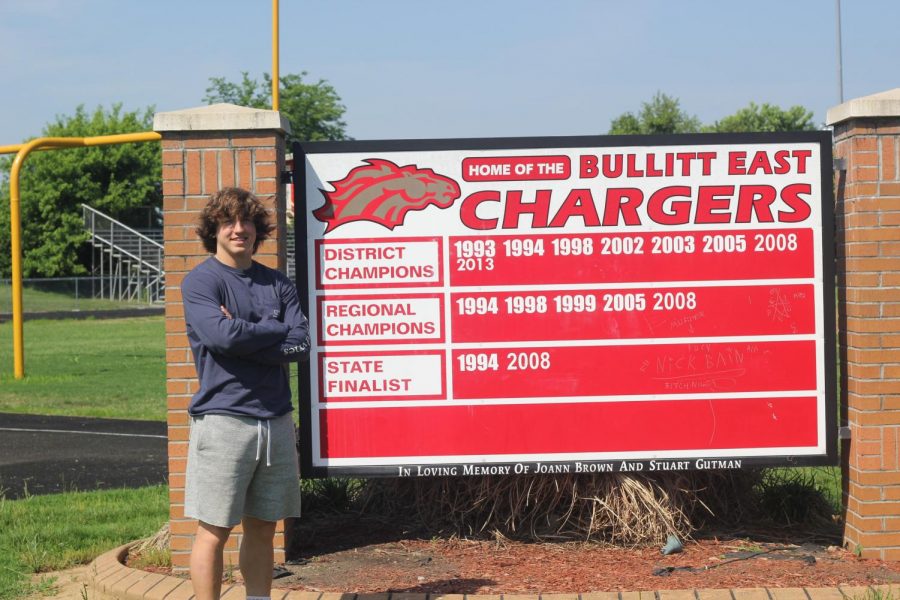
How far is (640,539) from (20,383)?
50.2 ft

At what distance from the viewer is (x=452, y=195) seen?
18.5ft

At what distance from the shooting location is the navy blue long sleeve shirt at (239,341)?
418 cm

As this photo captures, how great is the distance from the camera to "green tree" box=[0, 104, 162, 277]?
212 feet

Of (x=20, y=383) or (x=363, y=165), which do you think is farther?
(x=20, y=383)

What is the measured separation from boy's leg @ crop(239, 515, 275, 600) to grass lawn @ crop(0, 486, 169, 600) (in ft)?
5.18

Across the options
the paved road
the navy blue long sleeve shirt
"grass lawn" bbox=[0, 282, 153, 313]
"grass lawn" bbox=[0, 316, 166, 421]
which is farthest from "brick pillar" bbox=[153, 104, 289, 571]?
"grass lawn" bbox=[0, 282, 153, 313]

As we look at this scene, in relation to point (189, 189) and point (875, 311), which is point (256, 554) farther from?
point (875, 311)

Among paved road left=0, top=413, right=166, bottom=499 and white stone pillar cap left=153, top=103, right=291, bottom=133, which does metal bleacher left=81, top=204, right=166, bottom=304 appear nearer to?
paved road left=0, top=413, right=166, bottom=499

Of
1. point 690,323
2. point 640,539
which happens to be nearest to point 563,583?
point 640,539

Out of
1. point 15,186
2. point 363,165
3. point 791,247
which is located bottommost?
point 791,247

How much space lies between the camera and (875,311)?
544cm

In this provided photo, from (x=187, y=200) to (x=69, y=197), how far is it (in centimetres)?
6410

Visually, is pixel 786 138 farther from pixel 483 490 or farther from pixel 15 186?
pixel 15 186

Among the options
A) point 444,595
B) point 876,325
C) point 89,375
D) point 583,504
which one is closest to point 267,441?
point 444,595
